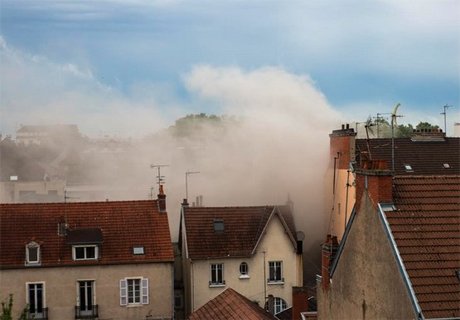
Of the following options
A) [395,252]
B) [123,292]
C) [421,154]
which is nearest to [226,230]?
[123,292]

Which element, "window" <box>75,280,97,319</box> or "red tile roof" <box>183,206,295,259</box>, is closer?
"window" <box>75,280,97,319</box>

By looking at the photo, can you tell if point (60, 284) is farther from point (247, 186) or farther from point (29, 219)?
point (247, 186)

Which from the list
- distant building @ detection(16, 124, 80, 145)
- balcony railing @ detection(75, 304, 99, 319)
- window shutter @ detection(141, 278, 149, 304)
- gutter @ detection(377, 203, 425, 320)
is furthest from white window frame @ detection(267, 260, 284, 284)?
distant building @ detection(16, 124, 80, 145)

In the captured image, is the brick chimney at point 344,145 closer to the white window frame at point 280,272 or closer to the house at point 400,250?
the white window frame at point 280,272

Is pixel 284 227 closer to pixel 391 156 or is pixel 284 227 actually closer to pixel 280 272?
pixel 280 272

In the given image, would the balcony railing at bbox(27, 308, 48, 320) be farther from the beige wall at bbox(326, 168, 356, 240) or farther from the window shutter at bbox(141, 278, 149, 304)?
the beige wall at bbox(326, 168, 356, 240)

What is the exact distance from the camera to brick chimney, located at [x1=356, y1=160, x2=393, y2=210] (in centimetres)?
1361

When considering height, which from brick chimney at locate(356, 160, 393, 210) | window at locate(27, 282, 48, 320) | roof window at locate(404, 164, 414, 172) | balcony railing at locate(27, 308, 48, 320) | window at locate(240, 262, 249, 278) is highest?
roof window at locate(404, 164, 414, 172)

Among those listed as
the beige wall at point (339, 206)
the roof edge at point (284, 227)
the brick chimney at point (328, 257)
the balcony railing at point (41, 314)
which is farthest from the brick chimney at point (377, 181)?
the beige wall at point (339, 206)

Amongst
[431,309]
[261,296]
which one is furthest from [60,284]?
[431,309]

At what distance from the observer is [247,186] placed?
1852 inches

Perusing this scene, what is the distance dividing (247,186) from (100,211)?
17.8 meters

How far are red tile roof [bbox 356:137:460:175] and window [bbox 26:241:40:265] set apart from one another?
635 inches

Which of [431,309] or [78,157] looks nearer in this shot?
[431,309]
